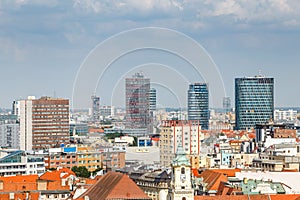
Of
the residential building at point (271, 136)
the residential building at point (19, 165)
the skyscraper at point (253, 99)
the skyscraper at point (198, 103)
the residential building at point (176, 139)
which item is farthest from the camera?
the skyscraper at point (253, 99)

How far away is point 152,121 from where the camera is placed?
542 ft

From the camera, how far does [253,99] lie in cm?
19025

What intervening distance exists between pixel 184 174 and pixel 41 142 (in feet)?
253

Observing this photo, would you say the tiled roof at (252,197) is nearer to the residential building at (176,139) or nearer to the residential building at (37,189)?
the residential building at (37,189)

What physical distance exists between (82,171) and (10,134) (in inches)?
2121

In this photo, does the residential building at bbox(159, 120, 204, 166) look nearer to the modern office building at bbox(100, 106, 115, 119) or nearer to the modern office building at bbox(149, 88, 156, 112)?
the modern office building at bbox(149, 88, 156, 112)

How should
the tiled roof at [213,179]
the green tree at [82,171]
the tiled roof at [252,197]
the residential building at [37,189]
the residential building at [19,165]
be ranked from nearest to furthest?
the tiled roof at [252,197] → the residential building at [37,189] → the tiled roof at [213,179] → the residential building at [19,165] → the green tree at [82,171]

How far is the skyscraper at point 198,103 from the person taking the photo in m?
164

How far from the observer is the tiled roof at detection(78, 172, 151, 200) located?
55219 millimetres

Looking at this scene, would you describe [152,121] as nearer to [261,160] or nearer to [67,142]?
[67,142]

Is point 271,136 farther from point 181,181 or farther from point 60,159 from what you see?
point 181,181

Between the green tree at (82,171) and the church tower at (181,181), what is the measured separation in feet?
110

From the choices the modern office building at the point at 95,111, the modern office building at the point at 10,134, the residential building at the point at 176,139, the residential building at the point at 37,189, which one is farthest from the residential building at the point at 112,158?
the modern office building at the point at 95,111

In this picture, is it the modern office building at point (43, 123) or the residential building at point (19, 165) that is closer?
the residential building at point (19, 165)
